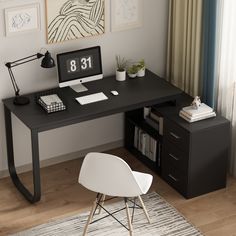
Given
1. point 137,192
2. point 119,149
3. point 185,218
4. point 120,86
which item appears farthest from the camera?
point 119,149

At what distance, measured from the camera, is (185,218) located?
528 centimetres

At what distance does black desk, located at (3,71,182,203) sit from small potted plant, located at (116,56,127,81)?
43mm

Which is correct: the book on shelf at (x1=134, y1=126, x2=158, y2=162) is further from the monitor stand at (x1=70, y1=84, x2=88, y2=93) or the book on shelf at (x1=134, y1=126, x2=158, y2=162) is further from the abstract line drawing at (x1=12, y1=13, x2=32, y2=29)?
the abstract line drawing at (x1=12, y1=13, x2=32, y2=29)

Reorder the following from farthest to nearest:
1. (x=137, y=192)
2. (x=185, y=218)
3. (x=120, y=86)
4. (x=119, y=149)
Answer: (x=119, y=149) → (x=120, y=86) → (x=185, y=218) → (x=137, y=192)

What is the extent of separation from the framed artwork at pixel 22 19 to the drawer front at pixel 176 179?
1.50m

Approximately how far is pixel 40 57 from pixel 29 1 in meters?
0.42

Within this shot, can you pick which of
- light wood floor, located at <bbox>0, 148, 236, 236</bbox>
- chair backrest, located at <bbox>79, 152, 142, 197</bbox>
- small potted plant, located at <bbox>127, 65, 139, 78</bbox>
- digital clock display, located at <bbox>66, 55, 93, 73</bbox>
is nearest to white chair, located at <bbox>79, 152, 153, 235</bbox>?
chair backrest, located at <bbox>79, 152, 142, 197</bbox>

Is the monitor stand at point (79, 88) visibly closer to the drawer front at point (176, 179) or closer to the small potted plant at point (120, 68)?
the small potted plant at point (120, 68)

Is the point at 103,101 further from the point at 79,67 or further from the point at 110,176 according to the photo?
the point at 110,176

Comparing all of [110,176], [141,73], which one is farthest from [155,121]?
[110,176]

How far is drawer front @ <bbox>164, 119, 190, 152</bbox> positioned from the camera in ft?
17.5

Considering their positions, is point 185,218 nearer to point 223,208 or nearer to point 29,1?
point 223,208

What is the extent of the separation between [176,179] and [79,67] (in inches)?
45.3

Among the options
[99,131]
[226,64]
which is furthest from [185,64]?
[99,131]
